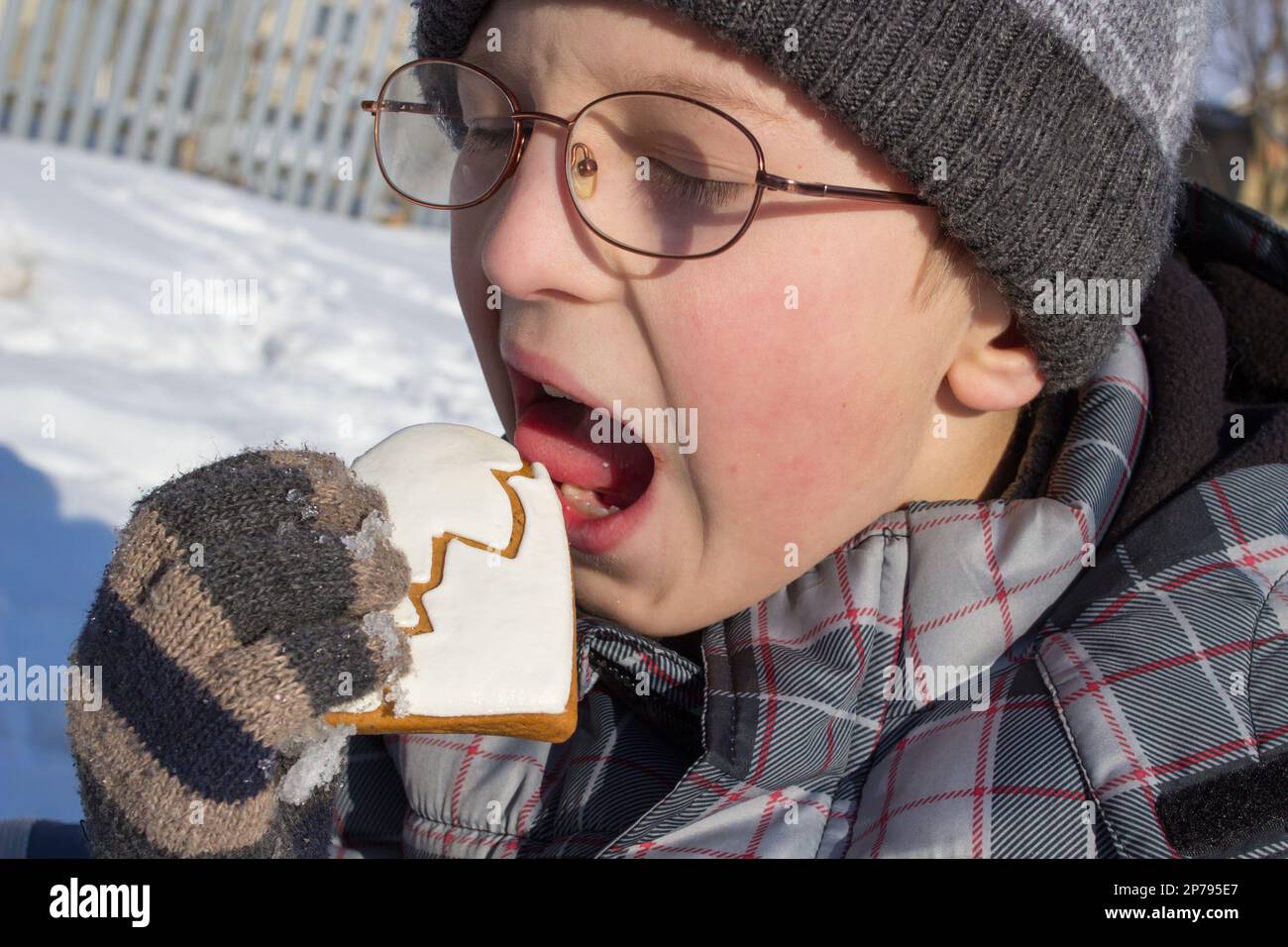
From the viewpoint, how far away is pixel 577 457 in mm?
1694

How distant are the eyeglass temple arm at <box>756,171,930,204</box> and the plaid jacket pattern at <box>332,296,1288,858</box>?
17.8 inches

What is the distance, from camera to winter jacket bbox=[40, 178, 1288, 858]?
1.33m

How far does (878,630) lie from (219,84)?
838 cm

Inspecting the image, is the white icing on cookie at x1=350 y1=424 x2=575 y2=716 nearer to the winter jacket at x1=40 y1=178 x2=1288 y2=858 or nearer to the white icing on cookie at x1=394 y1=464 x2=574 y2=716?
the white icing on cookie at x1=394 y1=464 x2=574 y2=716

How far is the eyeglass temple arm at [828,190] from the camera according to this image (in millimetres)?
1388

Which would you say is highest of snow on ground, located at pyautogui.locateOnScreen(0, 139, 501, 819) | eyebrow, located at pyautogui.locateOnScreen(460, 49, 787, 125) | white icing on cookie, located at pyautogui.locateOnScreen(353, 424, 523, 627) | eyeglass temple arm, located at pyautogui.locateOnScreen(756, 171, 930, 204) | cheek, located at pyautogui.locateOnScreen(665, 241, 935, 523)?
eyebrow, located at pyautogui.locateOnScreen(460, 49, 787, 125)

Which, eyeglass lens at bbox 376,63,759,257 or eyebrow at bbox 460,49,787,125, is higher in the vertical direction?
eyebrow at bbox 460,49,787,125

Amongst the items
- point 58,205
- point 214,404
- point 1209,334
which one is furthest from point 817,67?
point 58,205

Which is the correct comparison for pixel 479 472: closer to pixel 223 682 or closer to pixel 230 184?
pixel 223 682

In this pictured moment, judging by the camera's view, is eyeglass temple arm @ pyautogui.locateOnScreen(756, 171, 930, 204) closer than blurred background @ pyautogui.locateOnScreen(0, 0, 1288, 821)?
Yes

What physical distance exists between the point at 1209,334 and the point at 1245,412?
0.45 ft

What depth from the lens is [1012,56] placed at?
1.40 meters

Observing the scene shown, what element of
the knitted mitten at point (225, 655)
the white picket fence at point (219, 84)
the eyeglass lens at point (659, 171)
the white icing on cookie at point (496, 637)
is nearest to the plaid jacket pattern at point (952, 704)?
the white icing on cookie at point (496, 637)

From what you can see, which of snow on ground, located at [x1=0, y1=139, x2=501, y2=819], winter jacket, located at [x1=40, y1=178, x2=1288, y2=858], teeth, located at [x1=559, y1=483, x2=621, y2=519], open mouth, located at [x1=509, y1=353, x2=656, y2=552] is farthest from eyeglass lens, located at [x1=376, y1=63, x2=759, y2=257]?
snow on ground, located at [x1=0, y1=139, x2=501, y2=819]
